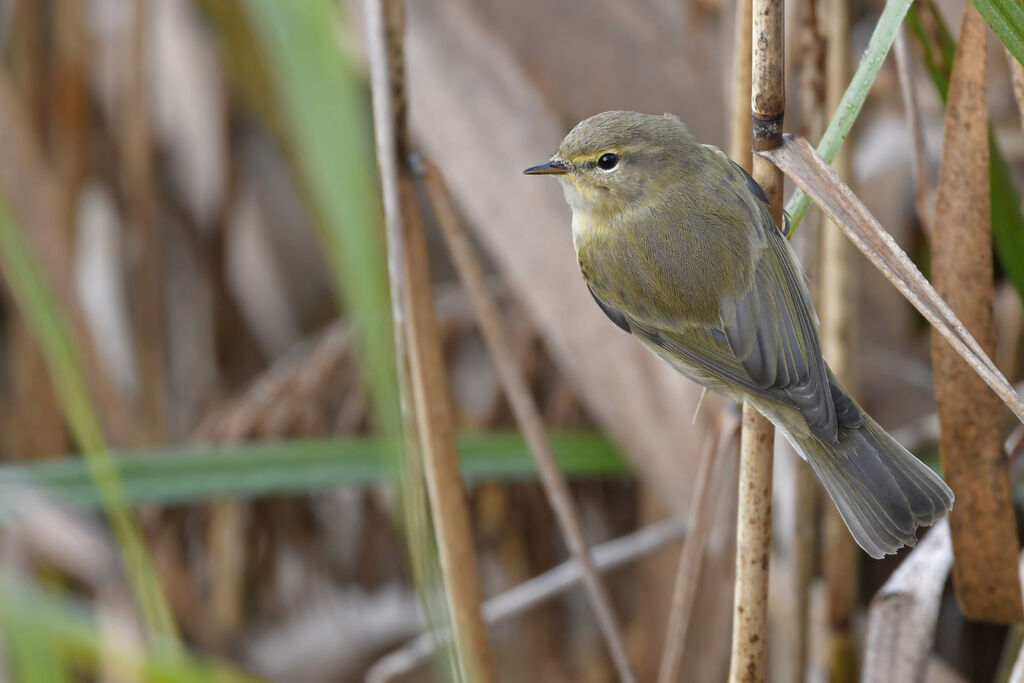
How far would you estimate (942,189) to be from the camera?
87 cm

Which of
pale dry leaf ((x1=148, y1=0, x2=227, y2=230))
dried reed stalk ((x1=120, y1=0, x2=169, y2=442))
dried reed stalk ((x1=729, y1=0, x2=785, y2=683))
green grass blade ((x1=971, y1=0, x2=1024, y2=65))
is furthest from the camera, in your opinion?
pale dry leaf ((x1=148, y1=0, x2=227, y2=230))

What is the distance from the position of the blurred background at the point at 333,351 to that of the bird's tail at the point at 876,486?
0.12 metres

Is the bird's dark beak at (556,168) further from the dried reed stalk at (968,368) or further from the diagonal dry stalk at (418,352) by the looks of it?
the dried reed stalk at (968,368)

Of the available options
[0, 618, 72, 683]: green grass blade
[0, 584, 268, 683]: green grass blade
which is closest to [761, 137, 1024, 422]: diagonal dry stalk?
[0, 584, 268, 683]: green grass blade

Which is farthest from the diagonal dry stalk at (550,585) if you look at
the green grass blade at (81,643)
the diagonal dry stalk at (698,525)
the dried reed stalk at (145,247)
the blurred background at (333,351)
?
the dried reed stalk at (145,247)

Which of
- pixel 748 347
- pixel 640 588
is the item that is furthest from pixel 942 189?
pixel 640 588

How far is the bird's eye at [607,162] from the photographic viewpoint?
1076 mm

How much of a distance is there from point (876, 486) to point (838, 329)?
12.2 inches

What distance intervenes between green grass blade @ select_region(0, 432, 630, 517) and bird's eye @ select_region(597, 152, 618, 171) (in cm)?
50

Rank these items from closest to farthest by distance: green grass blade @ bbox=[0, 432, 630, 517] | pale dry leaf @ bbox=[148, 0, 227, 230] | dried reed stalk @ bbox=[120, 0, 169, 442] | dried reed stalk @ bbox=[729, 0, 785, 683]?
1. dried reed stalk @ bbox=[729, 0, 785, 683]
2. green grass blade @ bbox=[0, 432, 630, 517]
3. dried reed stalk @ bbox=[120, 0, 169, 442]
4. pale dry leaf @ bbox=[148, 0, 227, 230]

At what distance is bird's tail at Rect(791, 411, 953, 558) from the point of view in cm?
90

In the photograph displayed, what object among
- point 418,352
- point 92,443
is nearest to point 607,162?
point 418,352

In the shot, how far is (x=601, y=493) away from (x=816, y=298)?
0.78 m

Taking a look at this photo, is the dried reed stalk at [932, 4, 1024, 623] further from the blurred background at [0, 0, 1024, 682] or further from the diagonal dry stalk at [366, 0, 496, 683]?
the diagonal dry stalk at [366, 0, 496, 683]
